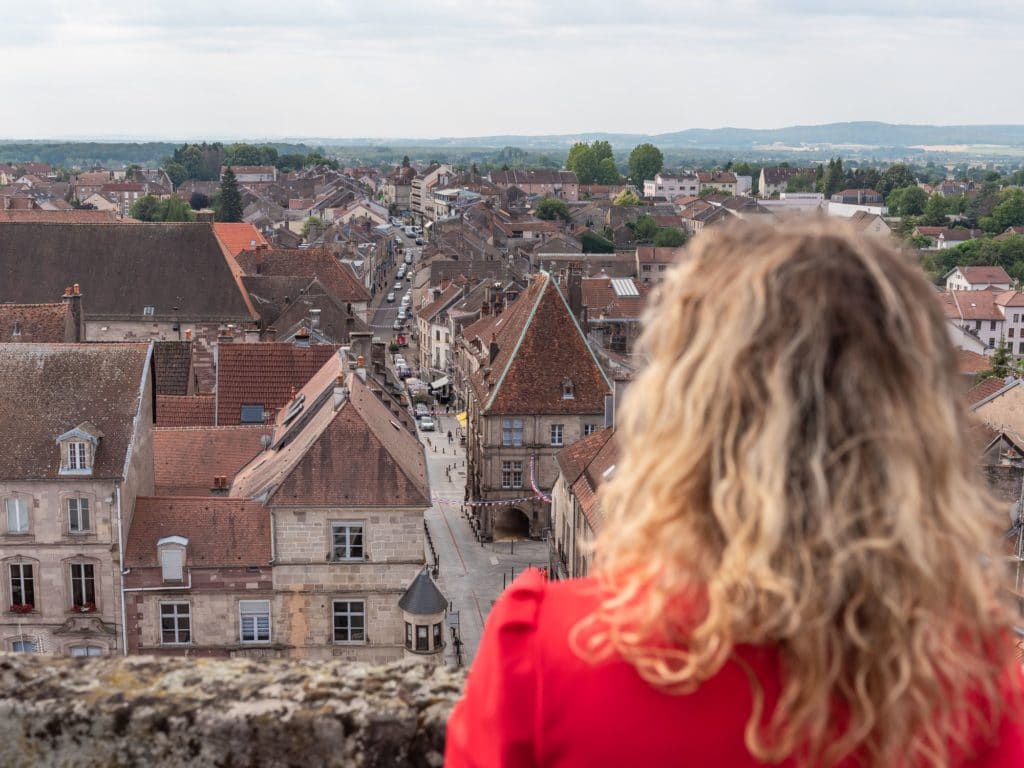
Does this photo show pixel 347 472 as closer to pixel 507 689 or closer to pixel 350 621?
pixel 350 621

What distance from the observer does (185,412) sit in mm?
39344

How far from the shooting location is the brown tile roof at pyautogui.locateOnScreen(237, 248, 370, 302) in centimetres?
6988

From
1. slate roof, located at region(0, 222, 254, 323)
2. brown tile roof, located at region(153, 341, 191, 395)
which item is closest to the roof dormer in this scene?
brown tile roof, located at region(153, 341, 191, 395)

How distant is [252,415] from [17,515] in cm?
1116

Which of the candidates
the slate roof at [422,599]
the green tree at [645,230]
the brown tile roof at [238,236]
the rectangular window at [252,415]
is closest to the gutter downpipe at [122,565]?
the slate roof at [422,599]

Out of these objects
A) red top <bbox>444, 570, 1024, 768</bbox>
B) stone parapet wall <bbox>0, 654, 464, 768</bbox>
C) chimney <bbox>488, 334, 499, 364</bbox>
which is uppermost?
red top <bbox>444, 570, 1024, 768</bbox>

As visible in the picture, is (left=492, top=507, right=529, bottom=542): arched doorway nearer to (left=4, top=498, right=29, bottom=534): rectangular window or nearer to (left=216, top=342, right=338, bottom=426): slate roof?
(left=216, top=342, right=338, bottom=426): slate roof

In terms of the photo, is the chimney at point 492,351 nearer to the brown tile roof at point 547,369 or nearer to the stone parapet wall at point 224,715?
the brown tile roof at point 547,369

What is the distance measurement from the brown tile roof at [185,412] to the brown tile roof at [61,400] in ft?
28.2

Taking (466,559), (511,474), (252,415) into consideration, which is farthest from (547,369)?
(252,415)

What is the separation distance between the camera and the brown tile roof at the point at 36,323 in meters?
41.8

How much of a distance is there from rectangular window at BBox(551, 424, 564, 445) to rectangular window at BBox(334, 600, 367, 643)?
19.8 meters

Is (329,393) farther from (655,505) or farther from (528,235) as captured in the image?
(528,235)

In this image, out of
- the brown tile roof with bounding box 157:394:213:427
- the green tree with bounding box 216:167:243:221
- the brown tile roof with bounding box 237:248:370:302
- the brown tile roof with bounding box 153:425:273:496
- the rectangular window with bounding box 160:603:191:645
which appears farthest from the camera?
the green tree with bounding box 216:167:243:221
